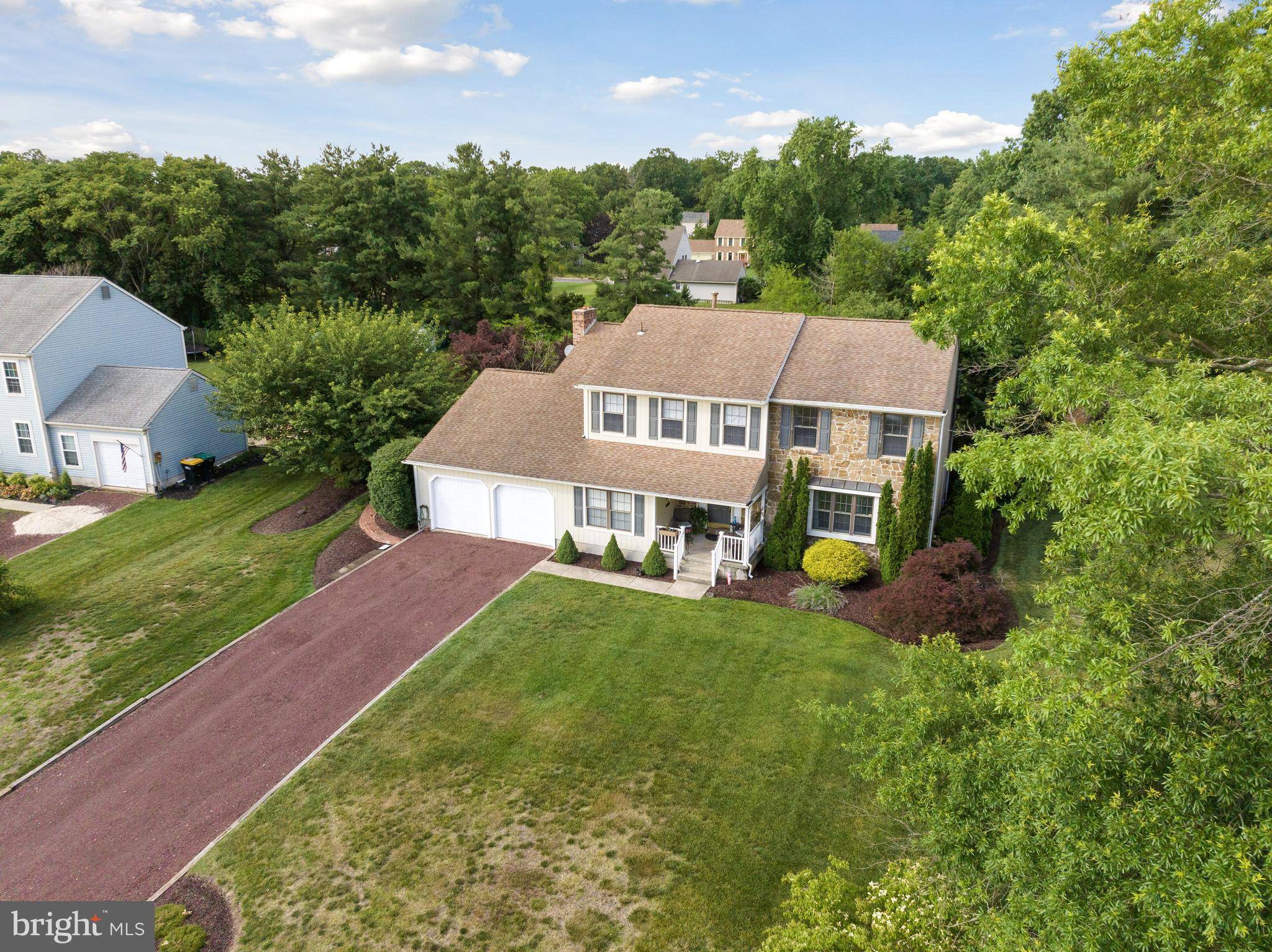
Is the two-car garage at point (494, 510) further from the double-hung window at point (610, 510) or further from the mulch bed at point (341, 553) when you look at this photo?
the mulch bed at point (341, 553)

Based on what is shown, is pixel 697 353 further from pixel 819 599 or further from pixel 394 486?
pixel 394 486

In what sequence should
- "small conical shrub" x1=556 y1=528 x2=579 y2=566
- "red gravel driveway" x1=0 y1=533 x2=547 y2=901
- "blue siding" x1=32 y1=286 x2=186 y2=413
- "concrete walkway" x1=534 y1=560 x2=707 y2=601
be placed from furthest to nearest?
1. "blue siding" x1=32 y1=286 x2=186 y2=413
2. "small conical shrub" x1=556 y1=528 x2=579 y2=566
3. "concrete walkway" x1=534 y1=560 x2=707 y2=601
4. "red gravel driveway" x1=0 y1=533 x2=547 y2=901

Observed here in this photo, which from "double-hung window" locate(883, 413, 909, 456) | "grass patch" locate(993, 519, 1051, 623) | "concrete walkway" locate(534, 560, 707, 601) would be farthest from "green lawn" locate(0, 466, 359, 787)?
"grass patch" locate(993, 519, 1051, 623)

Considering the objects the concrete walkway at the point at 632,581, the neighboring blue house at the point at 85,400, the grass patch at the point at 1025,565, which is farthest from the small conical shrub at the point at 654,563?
the neighboring blue house at the point at 85,400

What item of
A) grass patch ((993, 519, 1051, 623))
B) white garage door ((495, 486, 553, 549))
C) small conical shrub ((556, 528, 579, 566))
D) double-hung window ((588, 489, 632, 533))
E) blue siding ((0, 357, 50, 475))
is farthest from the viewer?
blue siding ((0, 357, 50, 475))

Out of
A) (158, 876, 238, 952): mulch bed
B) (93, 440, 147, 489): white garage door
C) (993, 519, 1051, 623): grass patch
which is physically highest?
(93, 440, 147, 489): white garage door

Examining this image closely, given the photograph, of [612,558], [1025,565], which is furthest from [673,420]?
[1025,565]

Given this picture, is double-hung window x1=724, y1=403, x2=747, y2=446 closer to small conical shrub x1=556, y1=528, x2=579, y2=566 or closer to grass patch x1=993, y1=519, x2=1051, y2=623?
small conical shrub x1=556, y1=528, x2=579, y2=566
